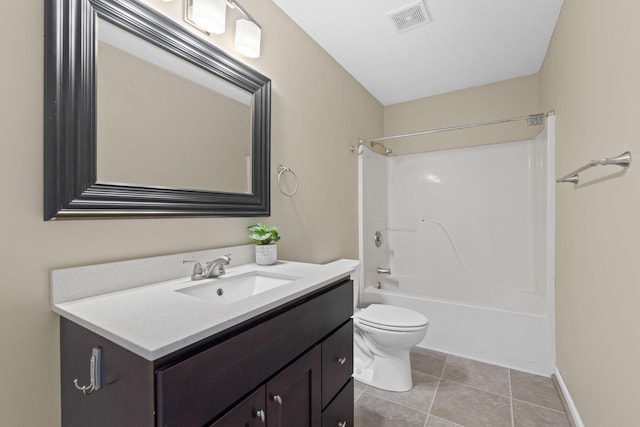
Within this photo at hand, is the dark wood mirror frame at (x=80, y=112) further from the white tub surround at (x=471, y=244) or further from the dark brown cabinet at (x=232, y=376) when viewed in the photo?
the white tub surround at (x=471, y=244)

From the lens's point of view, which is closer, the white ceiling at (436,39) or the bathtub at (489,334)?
the white ceiling at (436,39)

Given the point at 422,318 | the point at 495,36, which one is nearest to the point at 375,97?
the point at 495,36

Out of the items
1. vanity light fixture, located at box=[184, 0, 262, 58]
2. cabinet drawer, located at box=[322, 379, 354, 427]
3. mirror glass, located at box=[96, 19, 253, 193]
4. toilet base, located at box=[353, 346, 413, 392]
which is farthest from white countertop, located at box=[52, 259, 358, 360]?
toilet base, located at box=[353, 346, 413, 392]

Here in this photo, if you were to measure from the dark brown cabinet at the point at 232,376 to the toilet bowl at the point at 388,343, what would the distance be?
69cm

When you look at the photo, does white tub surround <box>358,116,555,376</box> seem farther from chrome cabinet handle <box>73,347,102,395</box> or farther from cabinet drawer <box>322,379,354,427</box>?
chrome cabinet handle <box>73,347,102,395</box>

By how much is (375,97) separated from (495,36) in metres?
1.20

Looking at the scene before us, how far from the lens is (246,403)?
75 centimetres

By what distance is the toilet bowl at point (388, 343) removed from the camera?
1768 mm

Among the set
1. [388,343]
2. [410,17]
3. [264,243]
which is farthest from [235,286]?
[410,17]

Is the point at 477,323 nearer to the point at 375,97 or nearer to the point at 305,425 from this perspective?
the point at 305,425

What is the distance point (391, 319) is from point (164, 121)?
1655 millimetres

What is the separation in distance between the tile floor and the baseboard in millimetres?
42

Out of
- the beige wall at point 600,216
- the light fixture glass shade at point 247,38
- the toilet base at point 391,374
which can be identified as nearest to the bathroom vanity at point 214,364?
the toilet base at point 391,374

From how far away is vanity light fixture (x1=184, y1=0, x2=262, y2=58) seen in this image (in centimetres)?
117
